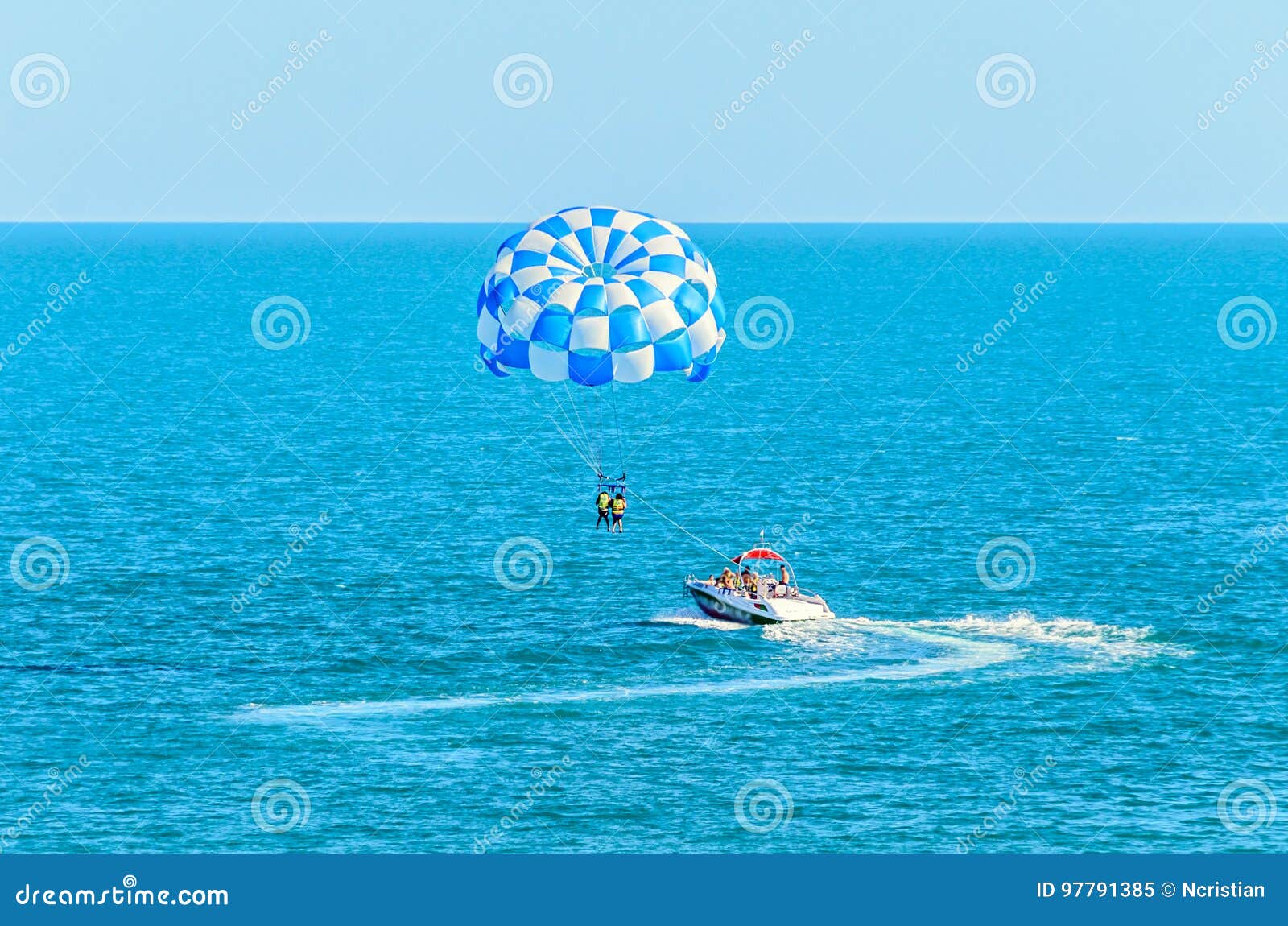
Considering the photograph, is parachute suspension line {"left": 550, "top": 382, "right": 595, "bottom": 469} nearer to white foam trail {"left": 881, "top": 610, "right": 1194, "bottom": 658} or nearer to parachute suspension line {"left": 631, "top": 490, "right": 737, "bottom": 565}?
parachute suspension line {"left": 631, "top": 490, "right": 737, "bottom": 565}

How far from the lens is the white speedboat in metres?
92.8

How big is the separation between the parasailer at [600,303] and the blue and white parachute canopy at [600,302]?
3 centimetres

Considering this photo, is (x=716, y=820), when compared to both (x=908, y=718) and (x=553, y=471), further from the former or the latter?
(x=553, y=471)

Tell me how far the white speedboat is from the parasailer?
20525mm

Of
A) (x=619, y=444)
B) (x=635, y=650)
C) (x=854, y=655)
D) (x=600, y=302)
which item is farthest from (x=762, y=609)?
(x=619, y=444)

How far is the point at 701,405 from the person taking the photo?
17688 centimetres

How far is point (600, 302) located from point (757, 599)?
26.0 m

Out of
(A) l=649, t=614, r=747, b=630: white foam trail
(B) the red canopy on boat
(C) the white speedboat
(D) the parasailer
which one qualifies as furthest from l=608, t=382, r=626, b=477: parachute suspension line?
(D) the parasailer

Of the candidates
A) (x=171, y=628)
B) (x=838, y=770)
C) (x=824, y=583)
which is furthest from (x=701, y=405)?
(x=838, y=770)

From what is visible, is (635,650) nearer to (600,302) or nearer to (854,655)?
(854,655)

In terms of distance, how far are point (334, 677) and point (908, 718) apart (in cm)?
2550

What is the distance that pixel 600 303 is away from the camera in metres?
71.2

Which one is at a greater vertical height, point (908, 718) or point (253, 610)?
point (253, 610)

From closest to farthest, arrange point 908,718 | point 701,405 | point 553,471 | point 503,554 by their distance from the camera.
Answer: point 908,718 < point 503,554 < point 553,471 < point 701,405
